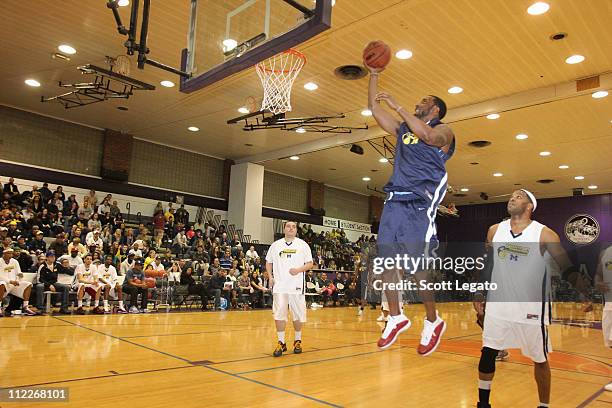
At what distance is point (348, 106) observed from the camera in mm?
13289

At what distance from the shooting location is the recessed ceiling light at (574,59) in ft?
31.8

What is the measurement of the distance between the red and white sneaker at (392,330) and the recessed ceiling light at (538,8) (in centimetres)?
702

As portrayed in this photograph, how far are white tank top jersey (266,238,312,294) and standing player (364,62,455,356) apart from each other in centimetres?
411

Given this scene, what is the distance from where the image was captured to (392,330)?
2.99 meters

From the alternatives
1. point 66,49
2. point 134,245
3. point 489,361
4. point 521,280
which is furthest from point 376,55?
point 134,245

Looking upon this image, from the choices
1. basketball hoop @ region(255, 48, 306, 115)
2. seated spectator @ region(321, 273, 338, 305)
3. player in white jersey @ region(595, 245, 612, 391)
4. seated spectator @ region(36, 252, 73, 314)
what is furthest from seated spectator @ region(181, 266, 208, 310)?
player in white jersey @ region(595, 245, 612, 391)

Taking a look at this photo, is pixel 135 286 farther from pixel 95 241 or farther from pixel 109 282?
pixel 95 241

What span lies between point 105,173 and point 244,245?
5.67 metres

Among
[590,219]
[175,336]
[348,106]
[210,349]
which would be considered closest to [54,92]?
[348,106]

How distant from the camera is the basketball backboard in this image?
4.47 m

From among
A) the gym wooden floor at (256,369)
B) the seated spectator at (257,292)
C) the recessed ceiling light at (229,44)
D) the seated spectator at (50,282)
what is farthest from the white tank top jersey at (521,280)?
the seated spectator at (257,292)

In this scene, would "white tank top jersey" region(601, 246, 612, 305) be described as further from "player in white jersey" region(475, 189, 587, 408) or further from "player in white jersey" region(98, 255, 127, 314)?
"player in white jersey" region(98, 255, 127, 314)

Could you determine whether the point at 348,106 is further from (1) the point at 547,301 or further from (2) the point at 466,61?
(1) the point at 547,301

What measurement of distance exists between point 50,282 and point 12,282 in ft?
3.64
